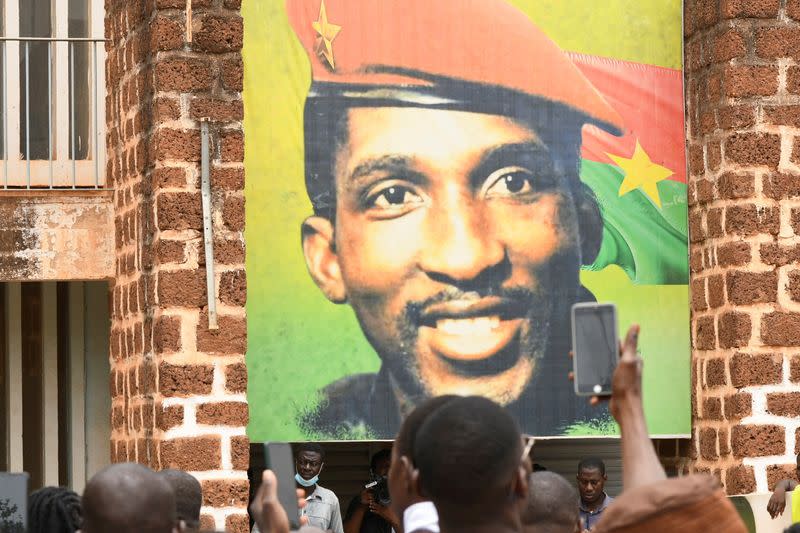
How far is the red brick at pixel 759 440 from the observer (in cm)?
1009

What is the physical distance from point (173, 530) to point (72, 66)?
7.60 m

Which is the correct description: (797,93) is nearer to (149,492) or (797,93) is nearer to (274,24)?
(274,24)

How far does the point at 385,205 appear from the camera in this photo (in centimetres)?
1034

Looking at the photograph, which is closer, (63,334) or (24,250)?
(24,250)

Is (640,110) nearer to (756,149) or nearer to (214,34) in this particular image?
(756,149)

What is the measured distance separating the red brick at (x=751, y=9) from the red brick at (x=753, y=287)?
5.72 ft

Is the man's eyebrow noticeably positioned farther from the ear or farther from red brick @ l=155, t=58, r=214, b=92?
red brick @ l=155, t=58, r=214, b=92

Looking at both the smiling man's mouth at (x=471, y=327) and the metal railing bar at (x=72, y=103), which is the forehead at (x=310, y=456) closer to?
the smiling man's mouth at (x=471, y=327)

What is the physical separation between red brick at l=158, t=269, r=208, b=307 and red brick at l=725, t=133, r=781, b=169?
3.72 meters

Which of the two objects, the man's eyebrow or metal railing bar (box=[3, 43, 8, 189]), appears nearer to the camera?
the man's eyebrow

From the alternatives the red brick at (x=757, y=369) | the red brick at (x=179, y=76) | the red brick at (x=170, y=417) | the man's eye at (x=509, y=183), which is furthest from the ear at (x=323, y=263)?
the red brick at (x=757, y=369)

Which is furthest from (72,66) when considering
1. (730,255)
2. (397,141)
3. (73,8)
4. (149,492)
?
(149,492)

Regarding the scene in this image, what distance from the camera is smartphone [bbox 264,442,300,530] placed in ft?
13.3

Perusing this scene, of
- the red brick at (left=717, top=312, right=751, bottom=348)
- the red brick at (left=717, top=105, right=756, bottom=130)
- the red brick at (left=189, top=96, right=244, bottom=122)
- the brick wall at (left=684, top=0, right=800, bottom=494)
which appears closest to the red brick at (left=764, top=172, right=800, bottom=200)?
the brick wall at (left=684, top=0, right=800, bottom=494)
